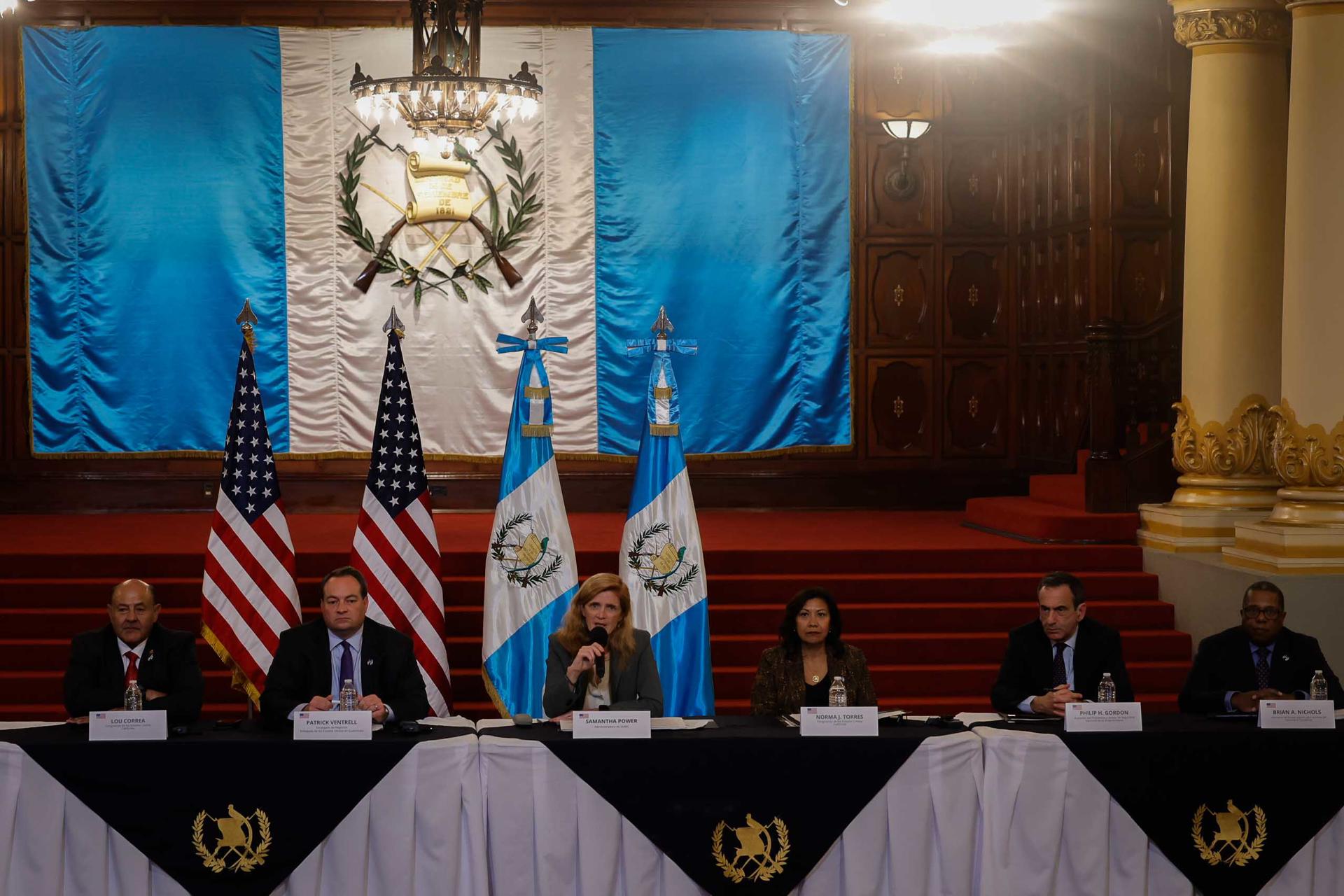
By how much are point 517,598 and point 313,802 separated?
2.72 m

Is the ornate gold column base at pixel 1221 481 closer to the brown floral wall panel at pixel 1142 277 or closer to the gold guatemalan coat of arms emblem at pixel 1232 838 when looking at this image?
the brown floral wall panel at pixel 1142 277

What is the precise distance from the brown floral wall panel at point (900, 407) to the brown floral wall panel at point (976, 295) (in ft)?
1.19

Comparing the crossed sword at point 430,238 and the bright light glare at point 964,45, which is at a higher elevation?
the bright light glare at point 964,45

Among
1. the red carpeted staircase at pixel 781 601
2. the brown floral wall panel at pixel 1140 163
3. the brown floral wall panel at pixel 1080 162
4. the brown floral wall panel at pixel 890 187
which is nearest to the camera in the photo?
the red carpeted staircase at pixel 781 601

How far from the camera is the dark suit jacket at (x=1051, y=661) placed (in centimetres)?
519

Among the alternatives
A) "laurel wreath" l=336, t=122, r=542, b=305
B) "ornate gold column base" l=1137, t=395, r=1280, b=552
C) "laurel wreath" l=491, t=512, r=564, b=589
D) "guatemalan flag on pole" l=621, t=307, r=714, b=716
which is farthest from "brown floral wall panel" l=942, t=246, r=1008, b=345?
"laurel wreath" l=491, t=512, r=564, b=589

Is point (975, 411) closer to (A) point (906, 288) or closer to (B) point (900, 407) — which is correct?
(B) point (900, 407)

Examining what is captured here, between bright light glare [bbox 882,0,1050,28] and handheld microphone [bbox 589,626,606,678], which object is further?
bright light glare [bbox 882,0,1050,28]

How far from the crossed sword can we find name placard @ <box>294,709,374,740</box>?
22.6ft

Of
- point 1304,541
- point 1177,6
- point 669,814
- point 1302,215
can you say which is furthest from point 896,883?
point 1177,6

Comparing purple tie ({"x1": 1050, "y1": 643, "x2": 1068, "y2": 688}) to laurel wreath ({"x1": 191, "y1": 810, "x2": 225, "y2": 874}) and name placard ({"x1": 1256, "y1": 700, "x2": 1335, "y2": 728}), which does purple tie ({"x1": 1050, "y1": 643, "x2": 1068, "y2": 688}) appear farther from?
laurel wreath ({"x1": 191, "y1": 810, "x2": 225, "y2": 874})

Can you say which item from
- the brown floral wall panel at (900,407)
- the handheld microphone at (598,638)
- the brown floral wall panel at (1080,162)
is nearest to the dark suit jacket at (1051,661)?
the handheld microphone at (598,638)

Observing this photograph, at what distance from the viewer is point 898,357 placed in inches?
451

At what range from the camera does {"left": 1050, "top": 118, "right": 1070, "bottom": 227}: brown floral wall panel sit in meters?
10.6
